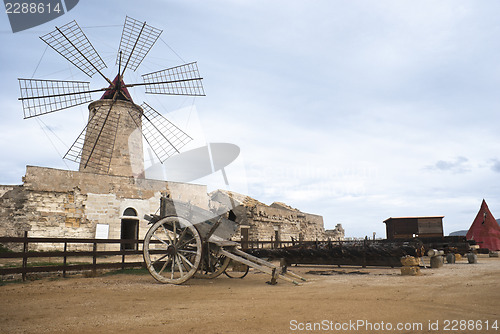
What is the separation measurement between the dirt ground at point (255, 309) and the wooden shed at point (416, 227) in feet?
62.6

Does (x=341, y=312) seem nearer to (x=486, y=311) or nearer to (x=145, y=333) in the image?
(x=486, y=311)

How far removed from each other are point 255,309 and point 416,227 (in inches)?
874

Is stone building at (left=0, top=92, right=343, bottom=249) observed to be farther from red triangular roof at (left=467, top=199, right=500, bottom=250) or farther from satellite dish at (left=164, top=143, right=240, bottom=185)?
red triangular roof at (left=467, top=199, right=500, bottom=250)

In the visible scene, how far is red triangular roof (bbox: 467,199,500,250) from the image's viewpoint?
22.0 meters

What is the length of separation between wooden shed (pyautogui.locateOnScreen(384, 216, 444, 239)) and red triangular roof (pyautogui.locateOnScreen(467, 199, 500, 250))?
2.04 meters

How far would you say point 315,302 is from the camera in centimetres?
441

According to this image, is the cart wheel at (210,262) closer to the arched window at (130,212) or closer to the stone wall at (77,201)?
the stone wall at (77,201)

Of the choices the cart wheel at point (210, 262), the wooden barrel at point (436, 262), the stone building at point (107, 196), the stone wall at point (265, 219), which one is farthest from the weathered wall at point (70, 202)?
the wooden barrel at point (436, 262)

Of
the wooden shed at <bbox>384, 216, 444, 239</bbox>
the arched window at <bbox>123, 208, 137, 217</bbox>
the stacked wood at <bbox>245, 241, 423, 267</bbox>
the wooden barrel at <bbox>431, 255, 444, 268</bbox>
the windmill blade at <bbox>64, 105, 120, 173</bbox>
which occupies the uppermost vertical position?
the windmill blade at <bbox>64, 105, 120, 173</bbox>

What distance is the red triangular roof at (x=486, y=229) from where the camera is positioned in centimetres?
2198

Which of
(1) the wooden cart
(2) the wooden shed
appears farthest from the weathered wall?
(2) the wooden shed

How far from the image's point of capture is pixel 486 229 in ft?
73.3

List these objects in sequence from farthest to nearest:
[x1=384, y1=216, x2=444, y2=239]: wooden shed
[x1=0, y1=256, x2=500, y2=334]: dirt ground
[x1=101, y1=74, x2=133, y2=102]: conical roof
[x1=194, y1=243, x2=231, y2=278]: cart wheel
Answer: [x1=384, y1=216, x2=444, y2=239]: wooden shed
[x1=101, y1=74, x2=133, y2=102]: conical roof
[x1=194, y1=243, x2=231, y2=278]: cart wheel
[x1=0, y1=256, x2=500, y2=334]: dirt ground

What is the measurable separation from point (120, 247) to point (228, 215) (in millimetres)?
8483
